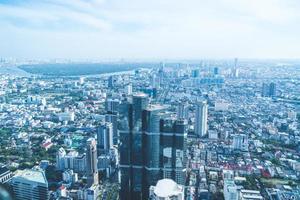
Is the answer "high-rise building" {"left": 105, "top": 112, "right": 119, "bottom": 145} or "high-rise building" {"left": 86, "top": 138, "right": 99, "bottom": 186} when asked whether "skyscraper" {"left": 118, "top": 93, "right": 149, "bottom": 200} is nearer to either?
"high-rise building" {"left": 86, "top": 138, "right": 99, "bottom": 186}

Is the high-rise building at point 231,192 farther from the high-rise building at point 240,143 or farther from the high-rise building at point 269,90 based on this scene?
the high-rise building at point 269,90

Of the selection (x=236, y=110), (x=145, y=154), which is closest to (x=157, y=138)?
(x=145, y=154)

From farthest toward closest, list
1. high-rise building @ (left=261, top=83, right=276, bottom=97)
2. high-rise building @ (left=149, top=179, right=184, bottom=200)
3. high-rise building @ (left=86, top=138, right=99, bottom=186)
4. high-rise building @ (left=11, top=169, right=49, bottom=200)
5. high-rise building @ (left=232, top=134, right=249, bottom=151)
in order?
high-rise building @ (left=261, top=83, right=276, bottom=97) < high-rise building @ (left=232, top=134, right=249, bottom=151) < high-rise building @ (left=86, top=138, right=99, bottom=186) < high-rise building @ (left=11, top=169, right=49, bottom=200) < high-rise building @ (left=149, top=179, right=184, bottom=200)

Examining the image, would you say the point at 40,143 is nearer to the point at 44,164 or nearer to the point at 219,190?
the point at 44,164

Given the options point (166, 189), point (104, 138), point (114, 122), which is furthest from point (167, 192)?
point (114, 122)

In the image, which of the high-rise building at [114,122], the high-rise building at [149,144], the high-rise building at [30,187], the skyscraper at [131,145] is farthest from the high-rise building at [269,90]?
the high-rise building at [30,187]

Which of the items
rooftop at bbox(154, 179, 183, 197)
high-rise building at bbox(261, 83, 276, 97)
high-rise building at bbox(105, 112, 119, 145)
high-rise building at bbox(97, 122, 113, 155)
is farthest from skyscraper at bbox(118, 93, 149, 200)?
high-rise building at bbox(261, 83, 276, 97)

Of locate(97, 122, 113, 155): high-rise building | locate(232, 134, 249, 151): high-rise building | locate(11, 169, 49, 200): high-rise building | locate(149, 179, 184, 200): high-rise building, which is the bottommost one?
locate(232, 134, 249, 151): high-rise building
